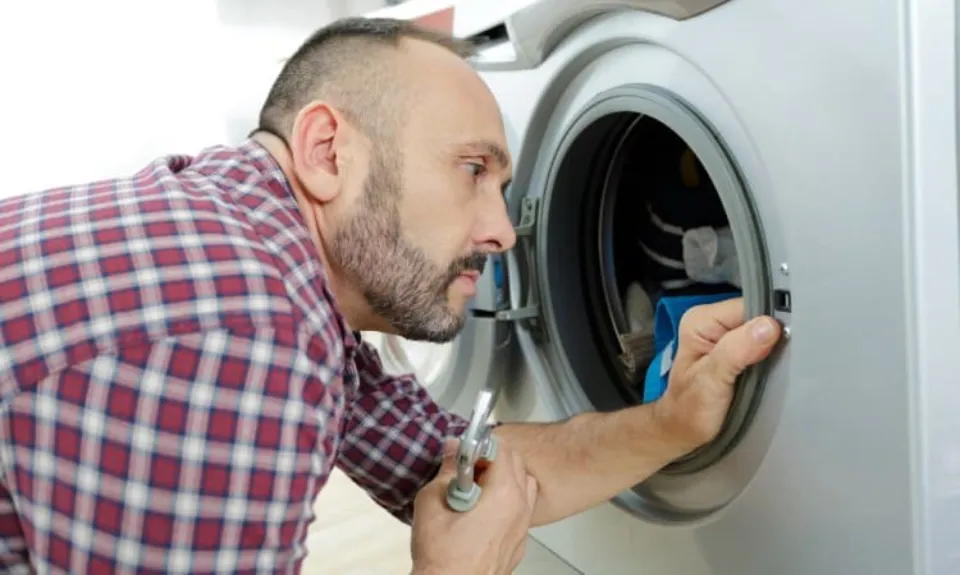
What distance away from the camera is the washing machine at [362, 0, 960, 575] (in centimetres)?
56

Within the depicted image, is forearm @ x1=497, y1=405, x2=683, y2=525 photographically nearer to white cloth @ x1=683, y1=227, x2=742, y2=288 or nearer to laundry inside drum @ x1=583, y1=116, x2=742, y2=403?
laundry inside drum @ x1=583, y1=116, x2=742, y2=403

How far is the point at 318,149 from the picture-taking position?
733mm

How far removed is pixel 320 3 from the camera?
206 centimetres

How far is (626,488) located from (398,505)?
0.25 m

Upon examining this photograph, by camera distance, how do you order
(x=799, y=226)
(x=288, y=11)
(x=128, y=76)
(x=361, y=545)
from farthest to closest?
(x=288, y=11), (x=128, y=76), (x=361, y=545), (x=799, y=226)

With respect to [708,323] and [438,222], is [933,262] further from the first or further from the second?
[438,222]

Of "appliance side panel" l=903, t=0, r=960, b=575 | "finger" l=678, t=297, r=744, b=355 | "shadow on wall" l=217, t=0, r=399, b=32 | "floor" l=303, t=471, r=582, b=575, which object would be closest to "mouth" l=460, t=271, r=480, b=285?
"finger" l=678, t=297, r=744, b=355

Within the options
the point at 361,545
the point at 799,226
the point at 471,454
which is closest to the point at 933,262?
the point at 799,226

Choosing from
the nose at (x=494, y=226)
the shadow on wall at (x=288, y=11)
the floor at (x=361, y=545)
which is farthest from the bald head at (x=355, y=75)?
the shadow on wall at (x=288, y=11)

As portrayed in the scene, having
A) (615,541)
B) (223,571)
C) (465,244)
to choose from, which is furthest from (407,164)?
(615,541)

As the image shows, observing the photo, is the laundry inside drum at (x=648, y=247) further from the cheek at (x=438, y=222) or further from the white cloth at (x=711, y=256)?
the cheek at (x=438, y=222)

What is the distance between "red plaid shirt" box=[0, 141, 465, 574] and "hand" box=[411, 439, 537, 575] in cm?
18

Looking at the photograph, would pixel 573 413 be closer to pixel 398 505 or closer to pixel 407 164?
pixel 398 505

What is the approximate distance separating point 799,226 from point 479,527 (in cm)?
37
